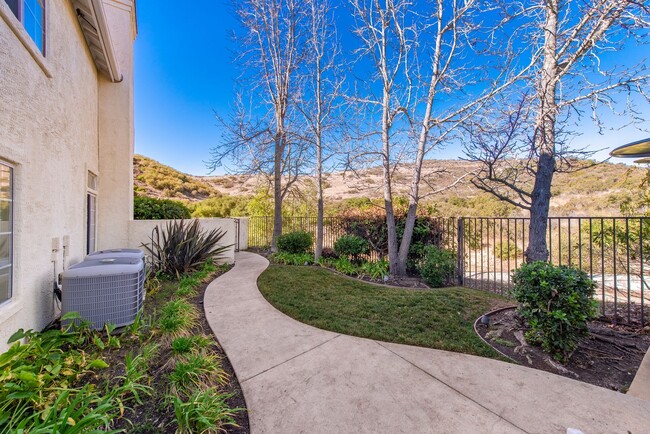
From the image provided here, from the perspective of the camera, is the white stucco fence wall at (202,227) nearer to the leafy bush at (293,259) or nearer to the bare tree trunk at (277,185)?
the leafy bush at (293,259)

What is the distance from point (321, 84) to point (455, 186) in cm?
543

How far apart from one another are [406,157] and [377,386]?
6.26m

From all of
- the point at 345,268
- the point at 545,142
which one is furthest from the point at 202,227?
the point at 545,142

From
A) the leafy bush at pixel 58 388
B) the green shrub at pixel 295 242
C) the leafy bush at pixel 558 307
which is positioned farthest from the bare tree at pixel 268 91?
the leafy bush at pixel 558 307

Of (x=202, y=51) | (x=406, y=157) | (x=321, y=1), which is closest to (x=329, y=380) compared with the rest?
(x=406, y=157)

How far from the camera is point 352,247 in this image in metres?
8.23

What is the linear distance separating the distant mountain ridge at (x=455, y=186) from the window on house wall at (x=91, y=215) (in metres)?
4.94

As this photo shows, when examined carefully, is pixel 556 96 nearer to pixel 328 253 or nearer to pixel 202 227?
pixel 328 253

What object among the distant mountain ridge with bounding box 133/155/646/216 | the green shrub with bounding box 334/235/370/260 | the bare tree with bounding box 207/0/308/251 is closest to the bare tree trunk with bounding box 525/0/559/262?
the distant mountain ridge with bounding box 133/155/646/216

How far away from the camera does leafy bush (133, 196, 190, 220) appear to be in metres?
7.65

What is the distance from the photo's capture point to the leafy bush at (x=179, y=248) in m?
6.21

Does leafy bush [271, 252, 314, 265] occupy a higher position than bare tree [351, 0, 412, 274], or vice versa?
bare tree [351, 0, 412, 274]

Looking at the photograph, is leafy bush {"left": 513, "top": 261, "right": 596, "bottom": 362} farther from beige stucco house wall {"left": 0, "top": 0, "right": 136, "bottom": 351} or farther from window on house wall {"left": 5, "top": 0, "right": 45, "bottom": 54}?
window on house wall {"left": 5, "top": 0, "right": 45, "bottom": 54}

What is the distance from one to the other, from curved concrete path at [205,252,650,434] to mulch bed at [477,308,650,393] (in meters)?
0.25
